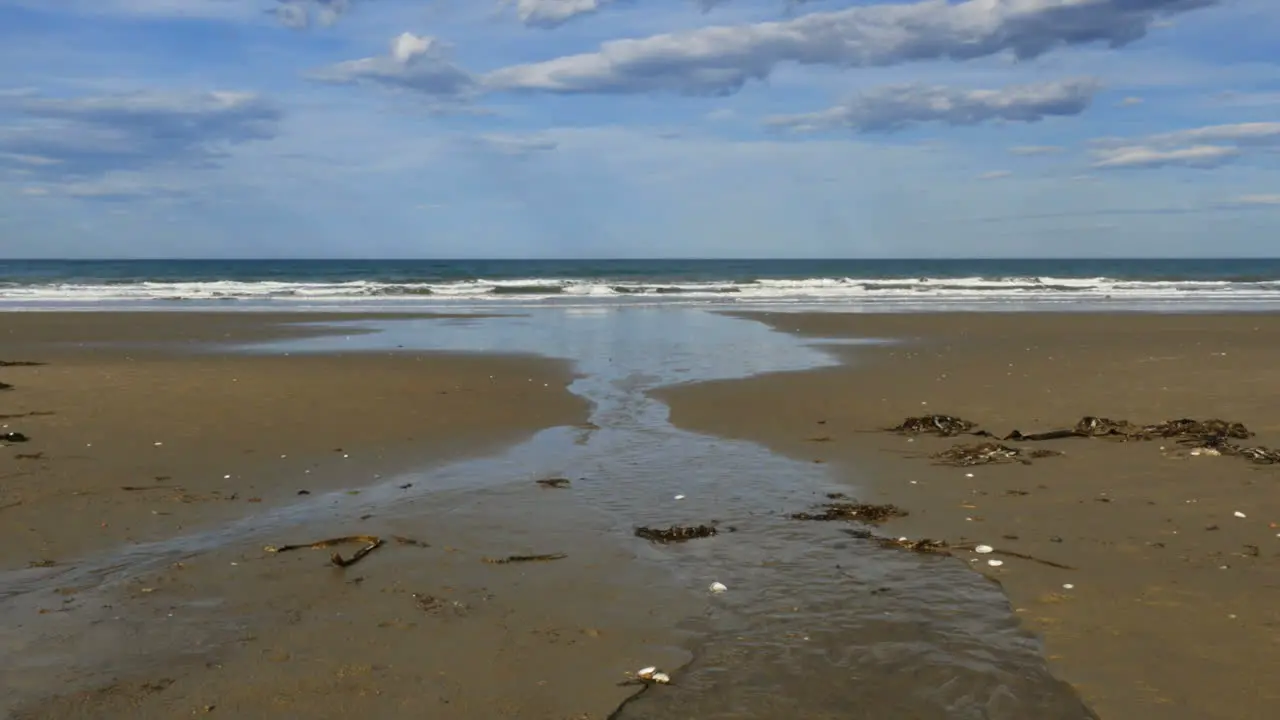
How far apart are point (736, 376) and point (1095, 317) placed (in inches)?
707

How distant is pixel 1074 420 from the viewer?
442 inches

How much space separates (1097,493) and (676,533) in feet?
12.3

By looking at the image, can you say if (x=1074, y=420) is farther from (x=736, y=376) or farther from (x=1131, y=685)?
(x=1131, y=685)

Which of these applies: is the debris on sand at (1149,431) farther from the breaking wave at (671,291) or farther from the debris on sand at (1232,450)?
the breaking wave at (671,291)

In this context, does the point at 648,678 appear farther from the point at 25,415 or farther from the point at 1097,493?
the point at 25,415

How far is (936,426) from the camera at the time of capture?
424 inches

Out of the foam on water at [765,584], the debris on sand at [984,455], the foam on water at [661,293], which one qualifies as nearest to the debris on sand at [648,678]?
the foam on water at [765,584]

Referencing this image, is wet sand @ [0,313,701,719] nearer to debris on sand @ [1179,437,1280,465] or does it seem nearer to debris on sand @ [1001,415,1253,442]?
debris on sand @ [1001,415,1253,442]

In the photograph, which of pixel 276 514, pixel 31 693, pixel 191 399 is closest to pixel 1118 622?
pixel 31 693

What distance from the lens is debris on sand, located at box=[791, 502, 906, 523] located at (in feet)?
23.8

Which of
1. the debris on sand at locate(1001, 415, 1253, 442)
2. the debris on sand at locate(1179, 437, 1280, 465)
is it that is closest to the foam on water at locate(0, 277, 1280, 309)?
the debris on sand at locate(1001, 415, 1253, 442)

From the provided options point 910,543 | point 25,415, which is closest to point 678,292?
point 25,415

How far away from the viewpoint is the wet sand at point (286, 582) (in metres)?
4.28

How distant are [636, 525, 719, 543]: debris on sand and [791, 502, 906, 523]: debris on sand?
83 cm
